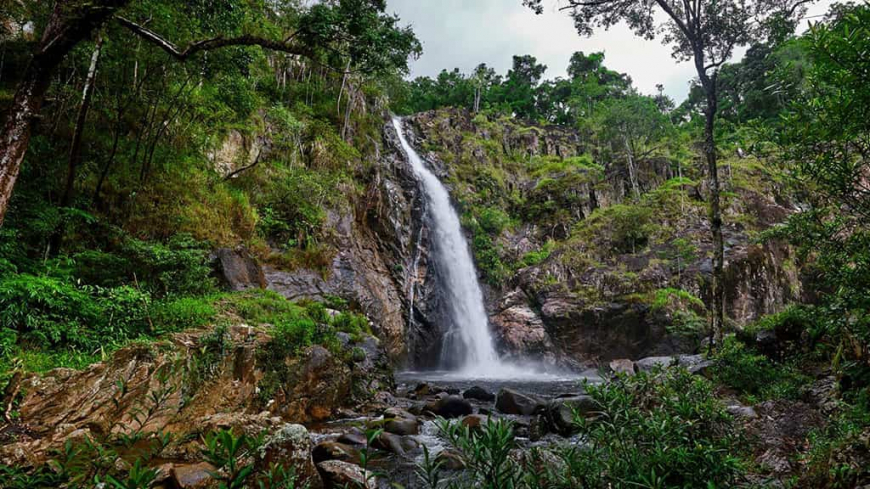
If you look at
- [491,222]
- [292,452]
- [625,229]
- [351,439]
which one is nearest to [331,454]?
[351,439]

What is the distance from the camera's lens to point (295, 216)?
49.0 ft

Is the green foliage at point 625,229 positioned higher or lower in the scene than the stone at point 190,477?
higher

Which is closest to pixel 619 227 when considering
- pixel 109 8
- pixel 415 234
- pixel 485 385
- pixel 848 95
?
pixel 415 234

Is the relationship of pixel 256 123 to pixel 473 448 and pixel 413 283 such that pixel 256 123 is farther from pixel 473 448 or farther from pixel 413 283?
pixel 473 448

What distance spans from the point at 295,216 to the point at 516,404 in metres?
10.3

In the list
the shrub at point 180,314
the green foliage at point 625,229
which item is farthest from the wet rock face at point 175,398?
the green foliage at point 625,229

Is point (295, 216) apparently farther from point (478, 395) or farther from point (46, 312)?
point (46, 312)

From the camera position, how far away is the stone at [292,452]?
3779 millimetres

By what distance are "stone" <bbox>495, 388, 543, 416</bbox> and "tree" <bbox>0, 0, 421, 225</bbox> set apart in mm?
7854

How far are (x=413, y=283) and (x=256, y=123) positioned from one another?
31.8ft

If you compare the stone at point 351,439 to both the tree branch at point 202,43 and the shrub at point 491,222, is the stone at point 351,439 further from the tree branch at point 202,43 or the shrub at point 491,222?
the shrub at point 491,222

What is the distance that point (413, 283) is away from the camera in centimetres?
1925

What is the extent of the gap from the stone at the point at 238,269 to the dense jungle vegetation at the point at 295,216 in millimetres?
358

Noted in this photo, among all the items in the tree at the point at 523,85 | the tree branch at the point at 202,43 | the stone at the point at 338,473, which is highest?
the tree at the point at 523,85
